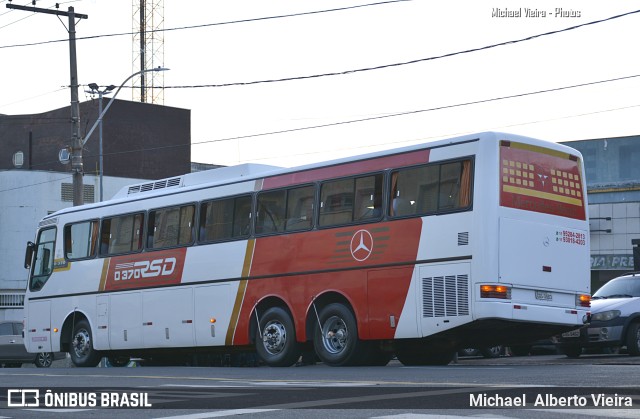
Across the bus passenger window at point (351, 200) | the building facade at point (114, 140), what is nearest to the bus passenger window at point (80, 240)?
the bus passenger window at point (351, 200)

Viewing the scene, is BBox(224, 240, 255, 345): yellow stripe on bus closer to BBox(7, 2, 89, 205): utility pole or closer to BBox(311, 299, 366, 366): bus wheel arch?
BBox(311, 299, 366, 366): bus wheel arch

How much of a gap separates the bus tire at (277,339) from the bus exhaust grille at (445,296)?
10.6ft

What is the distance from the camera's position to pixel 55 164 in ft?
226

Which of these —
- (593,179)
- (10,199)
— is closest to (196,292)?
(10,199)

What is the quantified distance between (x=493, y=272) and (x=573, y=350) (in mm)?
7348

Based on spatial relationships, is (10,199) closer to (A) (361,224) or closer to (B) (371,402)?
(A) (361,224)

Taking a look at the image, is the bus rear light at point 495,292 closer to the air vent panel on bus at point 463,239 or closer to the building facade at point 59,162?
the air vent panel on bus at point 463,239

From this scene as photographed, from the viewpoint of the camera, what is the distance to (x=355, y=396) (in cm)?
1075

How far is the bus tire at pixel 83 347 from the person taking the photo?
83.7 feet

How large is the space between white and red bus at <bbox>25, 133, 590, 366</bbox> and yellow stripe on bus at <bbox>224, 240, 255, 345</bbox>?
1.2 inches

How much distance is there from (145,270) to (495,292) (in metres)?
9.41

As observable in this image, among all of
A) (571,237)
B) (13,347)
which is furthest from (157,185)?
(13,347)

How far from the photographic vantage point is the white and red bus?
57.3 feet

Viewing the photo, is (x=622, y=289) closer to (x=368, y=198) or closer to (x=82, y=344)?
(x=368, y=198)
